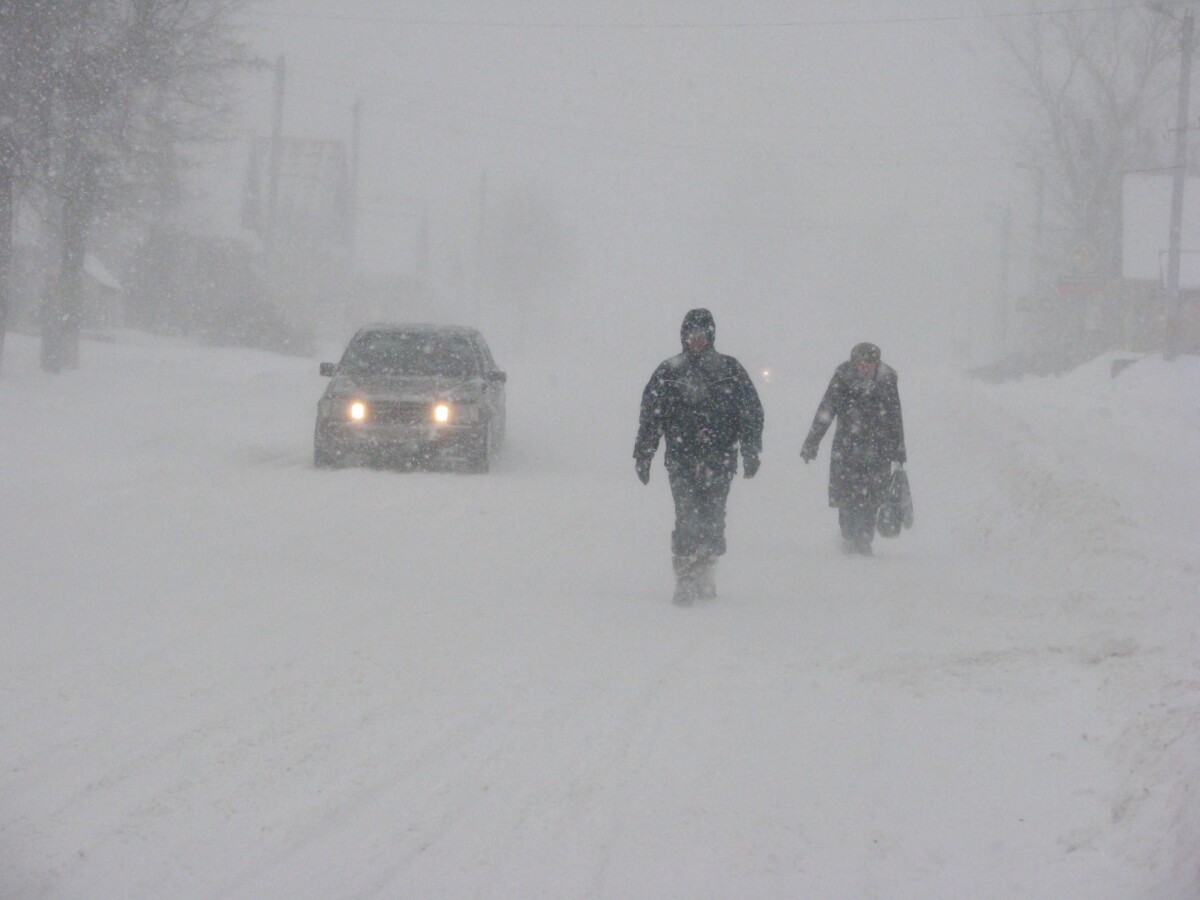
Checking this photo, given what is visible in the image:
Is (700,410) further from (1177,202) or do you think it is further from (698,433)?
(1177,202)

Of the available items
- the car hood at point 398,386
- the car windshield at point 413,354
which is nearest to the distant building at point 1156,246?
the car windshield at point 413,354

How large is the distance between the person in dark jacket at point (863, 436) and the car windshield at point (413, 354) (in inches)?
218

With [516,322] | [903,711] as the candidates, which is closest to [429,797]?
[903,711]

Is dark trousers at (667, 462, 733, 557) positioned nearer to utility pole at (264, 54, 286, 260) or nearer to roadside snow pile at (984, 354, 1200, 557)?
roadside snow pile at (984, 354, 1200, 557)

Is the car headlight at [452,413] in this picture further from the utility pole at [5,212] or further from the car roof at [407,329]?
the utility pole at [5,212]

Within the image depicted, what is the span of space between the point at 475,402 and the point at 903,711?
9145 millimetres

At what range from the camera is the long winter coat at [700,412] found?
25.9ft

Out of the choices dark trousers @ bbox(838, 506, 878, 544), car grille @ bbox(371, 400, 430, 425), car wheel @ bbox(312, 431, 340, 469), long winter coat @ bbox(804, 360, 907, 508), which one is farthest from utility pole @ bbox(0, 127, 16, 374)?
dark trousers @ bbox(838, 506, 878, 544)

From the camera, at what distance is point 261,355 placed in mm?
38469

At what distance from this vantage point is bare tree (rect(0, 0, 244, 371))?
1922cm

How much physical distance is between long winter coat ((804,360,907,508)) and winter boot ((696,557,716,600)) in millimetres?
2320

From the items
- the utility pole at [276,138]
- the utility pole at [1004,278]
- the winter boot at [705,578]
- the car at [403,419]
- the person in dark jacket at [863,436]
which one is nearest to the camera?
→ the winter boot at [705,578]

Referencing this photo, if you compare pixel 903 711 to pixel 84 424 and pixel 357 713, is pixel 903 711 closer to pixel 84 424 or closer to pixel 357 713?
pixel 357 713

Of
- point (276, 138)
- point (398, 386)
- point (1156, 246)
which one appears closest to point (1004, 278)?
point (1156, 246)
